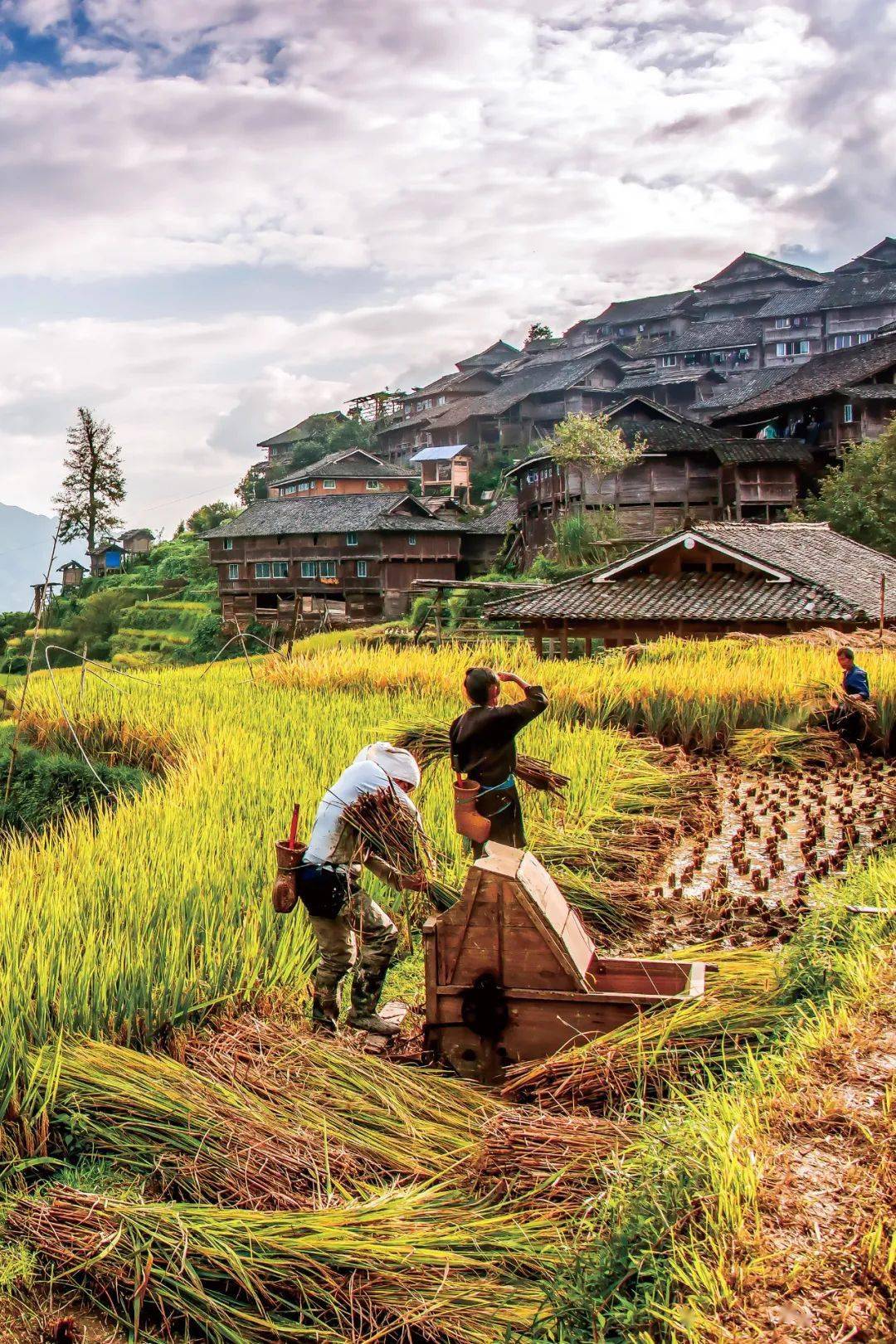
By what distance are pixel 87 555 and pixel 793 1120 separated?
57643 millimetres

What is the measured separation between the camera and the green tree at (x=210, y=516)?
55688mm

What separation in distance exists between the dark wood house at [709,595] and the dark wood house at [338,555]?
18703 mm

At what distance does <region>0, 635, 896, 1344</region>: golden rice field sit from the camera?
8.91 feet

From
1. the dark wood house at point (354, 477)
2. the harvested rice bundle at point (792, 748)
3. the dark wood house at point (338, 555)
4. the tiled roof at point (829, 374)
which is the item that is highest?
the tiled roof at point (829, 374)

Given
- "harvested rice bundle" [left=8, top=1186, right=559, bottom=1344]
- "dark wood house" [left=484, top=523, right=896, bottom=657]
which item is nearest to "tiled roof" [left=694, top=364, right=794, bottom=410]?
"dark wood house" [left=484, top=523, right=896, bottom=657]

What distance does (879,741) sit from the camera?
1064cm

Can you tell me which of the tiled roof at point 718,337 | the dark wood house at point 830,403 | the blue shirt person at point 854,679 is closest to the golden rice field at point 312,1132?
the blue shirt person at point 854,679

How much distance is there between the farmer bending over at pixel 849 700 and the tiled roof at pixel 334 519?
2975 centimetres

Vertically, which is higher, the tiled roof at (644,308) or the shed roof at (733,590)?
the tiled roof at (644,308)

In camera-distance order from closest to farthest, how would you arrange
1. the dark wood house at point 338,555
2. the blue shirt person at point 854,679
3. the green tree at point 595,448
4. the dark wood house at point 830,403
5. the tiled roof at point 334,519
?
the blue shirt person at point 854,679 < the green tree at point 595,448 < the dark wood house at point 830,403 < the tiled roof at point 334,519 < the dark wood house at point 338,555

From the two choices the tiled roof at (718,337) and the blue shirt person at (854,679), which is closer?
the blue shirt person at (854,679)

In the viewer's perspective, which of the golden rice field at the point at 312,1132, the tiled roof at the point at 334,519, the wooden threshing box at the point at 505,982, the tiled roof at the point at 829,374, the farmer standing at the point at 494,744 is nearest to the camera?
the golden rice field at the point at 312,1132

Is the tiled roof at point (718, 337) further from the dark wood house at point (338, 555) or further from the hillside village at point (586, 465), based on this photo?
the dark wood house at point (338, 555)

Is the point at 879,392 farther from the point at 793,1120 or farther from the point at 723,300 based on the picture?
the point at 793,1120
